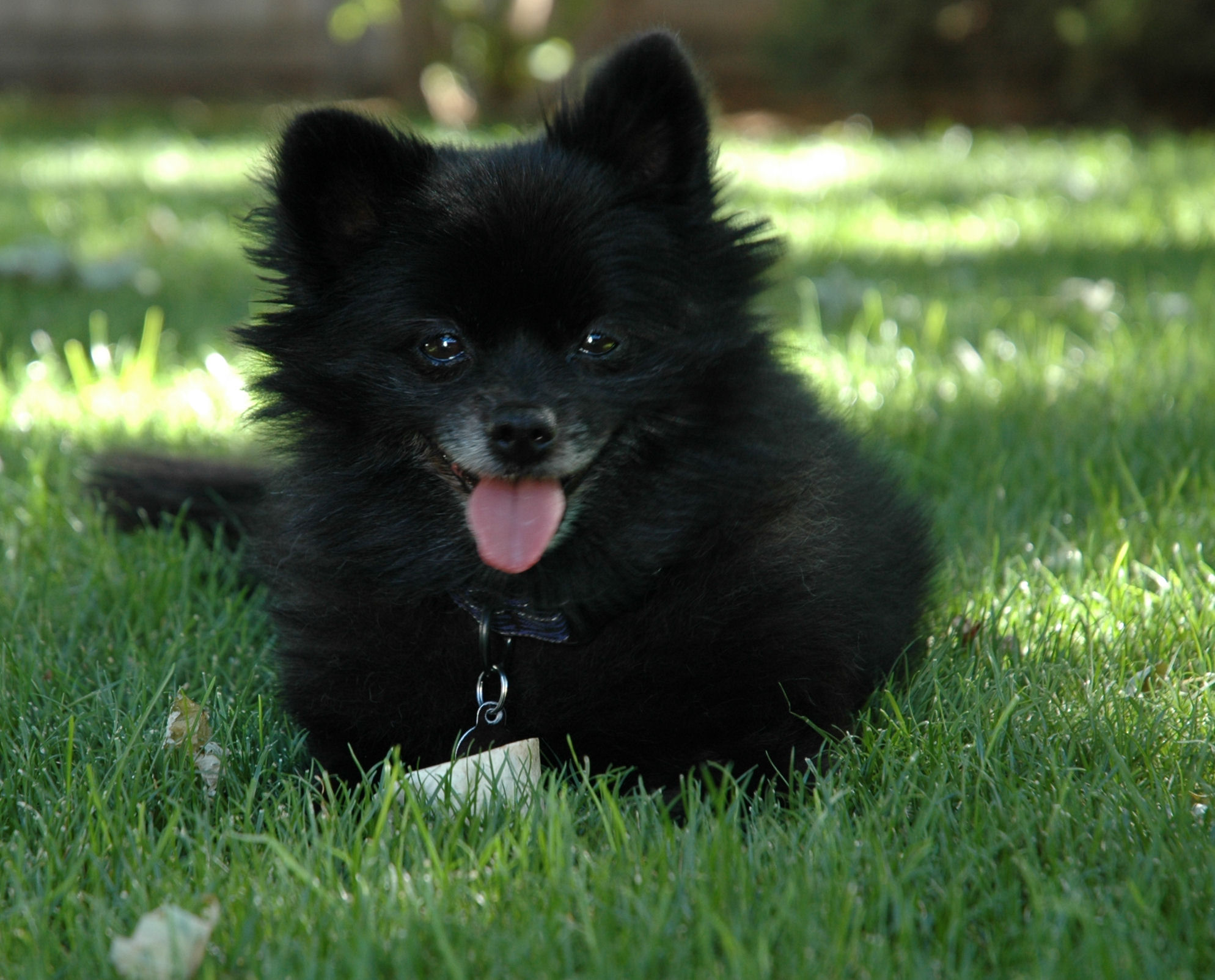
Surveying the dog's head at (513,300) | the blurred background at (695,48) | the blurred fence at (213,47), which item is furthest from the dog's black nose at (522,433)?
the blurred fence at (213,47)

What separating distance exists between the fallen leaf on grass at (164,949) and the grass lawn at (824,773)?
47mm

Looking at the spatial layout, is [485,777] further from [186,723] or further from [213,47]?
[213,47]

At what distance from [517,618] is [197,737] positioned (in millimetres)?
→ 579

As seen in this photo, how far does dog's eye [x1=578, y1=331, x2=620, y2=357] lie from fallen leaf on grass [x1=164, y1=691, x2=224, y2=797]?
89 centimetres

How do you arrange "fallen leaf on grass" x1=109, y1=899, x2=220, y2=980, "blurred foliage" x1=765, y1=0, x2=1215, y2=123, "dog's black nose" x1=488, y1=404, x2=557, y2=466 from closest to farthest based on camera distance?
1. "fallen leaf on grass" x1=109, y1=899, x2=220, y2=980
2. "dog's black nose" x1=488, y1=404, x2=557, y2=466
3. "blurred foliage" x1=765, y1=0, x2=1215, y2=123

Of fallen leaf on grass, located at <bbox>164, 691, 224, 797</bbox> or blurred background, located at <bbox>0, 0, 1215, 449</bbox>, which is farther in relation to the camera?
blurred background, located at <bbox>0, 0, 1215, 449</bbox>

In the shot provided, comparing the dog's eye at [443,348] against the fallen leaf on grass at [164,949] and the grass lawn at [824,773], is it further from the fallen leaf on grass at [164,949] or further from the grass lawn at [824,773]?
the fallen leaf on grass at [164,949]

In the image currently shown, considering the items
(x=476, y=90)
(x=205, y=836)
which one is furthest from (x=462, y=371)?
(x=476, y=90)

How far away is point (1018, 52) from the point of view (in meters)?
12.2

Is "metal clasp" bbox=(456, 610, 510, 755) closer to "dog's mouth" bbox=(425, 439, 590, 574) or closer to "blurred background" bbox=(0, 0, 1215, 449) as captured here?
"dog's mouth" bbox=(425, 439, 590, 574)

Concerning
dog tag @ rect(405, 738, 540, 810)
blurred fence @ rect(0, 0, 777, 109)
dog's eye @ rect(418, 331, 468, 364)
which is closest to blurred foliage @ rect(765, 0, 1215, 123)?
blurred fence @ rect(0, 0, 777, 109)

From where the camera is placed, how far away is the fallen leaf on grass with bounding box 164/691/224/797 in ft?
6.82

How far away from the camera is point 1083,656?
7.76ft

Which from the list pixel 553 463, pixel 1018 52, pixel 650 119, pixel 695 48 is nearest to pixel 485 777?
pixel 553 463
